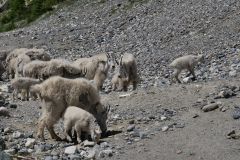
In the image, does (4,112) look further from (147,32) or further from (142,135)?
(147,32)

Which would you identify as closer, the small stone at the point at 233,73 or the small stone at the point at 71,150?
the small stone at the point at 71,150

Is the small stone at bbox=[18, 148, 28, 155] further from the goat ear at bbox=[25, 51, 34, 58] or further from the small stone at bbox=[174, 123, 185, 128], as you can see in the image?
the goat ear at bbox=[25, 51, 34, 58]

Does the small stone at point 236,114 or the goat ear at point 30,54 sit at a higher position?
the goat ear at point 30,54

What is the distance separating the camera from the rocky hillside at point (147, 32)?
23.9 meters

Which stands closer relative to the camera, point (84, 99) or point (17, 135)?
point (17, 135)

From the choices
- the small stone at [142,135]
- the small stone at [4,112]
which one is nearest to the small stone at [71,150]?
the small stone at [142,135]

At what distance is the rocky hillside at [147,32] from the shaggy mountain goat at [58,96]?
247 inches

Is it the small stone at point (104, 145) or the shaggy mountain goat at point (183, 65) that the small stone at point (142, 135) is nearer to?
the small stone at point (104, 145)

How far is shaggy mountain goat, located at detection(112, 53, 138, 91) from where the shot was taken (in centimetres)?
1945

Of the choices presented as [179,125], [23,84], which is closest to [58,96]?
[179,125]

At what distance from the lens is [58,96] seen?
13594mm

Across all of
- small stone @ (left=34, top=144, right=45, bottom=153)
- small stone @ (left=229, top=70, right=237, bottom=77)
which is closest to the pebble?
small stone @ (left=229, top=70, right=237, bottom=77)

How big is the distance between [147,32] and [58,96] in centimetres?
1774

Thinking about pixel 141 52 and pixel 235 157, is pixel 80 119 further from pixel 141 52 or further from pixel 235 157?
pixel 141 52
